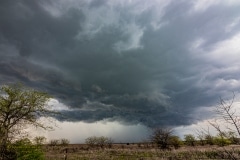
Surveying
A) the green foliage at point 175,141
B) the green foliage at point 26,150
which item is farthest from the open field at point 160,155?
the green foliage at point 175,141

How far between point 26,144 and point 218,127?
21.1 meters

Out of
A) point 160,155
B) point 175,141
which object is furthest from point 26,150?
point 175,141

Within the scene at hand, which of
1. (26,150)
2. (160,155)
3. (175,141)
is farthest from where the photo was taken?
(175,141)

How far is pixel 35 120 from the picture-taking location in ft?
94.3

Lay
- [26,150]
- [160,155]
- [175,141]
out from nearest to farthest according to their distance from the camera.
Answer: [26,150], [160,155], [175,141]

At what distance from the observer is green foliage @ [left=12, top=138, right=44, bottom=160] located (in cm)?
2238

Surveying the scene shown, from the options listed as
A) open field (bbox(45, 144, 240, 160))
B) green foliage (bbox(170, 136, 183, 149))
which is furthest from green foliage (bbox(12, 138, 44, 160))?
green foliage (bbox(170, 136, 183, 149))

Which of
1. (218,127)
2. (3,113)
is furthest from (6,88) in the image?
(218,127)

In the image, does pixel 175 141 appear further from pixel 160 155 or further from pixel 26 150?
pixel 26 150

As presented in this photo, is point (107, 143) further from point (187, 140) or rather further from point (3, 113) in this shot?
point (3, 113)

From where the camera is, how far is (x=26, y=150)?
22.7m

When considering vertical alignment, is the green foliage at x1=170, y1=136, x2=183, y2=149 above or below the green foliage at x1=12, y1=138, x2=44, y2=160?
above

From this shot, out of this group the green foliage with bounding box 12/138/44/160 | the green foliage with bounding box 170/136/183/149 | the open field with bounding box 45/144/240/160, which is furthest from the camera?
the green foliage with bounding box 170/136/183/149

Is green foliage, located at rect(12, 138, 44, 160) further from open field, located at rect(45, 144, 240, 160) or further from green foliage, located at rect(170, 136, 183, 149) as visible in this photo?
green foliage, located at rect(170, 136, 183, 149)
